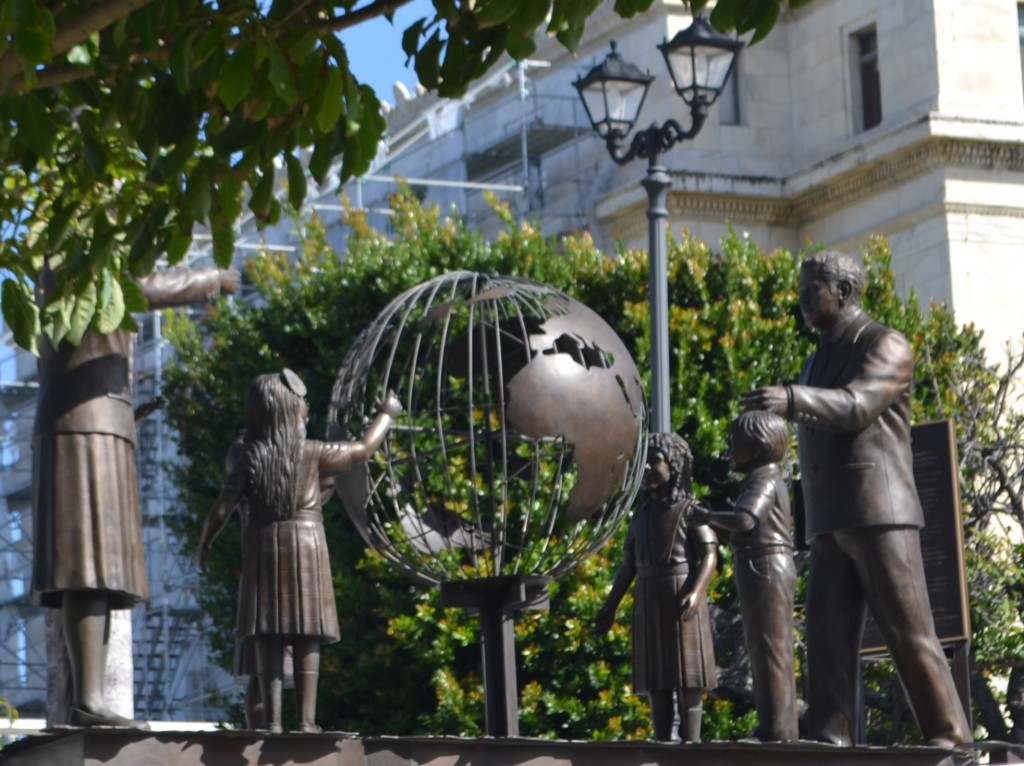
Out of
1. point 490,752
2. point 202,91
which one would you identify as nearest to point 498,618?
point 490,752

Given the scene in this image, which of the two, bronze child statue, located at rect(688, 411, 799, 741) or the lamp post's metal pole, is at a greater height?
the lamp post's metal pole

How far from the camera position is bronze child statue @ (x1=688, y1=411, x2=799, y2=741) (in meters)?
11.5

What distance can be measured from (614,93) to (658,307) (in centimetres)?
224

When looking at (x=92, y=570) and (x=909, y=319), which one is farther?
(x=909, y=319)

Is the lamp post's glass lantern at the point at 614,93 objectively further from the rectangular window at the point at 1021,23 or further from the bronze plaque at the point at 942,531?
the rectangular window at the point at 1021,23

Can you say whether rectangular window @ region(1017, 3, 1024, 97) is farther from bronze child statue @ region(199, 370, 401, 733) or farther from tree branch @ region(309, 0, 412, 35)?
tree branch @ region(309, 0, 412, 35)

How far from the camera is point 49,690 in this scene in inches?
556

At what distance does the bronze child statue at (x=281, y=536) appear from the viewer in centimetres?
1196

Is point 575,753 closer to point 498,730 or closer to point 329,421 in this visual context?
point 498,730

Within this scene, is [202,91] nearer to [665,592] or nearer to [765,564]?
[765,564]

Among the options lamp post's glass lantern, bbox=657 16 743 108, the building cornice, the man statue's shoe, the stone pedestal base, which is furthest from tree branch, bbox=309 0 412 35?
the building cornice

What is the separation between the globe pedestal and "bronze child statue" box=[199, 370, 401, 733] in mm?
918

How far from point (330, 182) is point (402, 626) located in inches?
741

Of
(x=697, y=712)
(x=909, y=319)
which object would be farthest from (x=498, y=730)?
(x=909, y=319)
